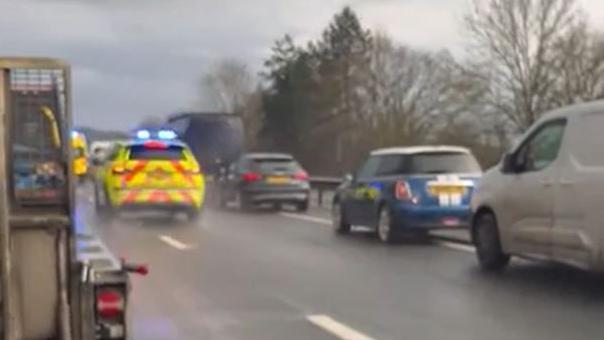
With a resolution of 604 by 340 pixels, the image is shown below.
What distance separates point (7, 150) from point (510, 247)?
8456 millimetres

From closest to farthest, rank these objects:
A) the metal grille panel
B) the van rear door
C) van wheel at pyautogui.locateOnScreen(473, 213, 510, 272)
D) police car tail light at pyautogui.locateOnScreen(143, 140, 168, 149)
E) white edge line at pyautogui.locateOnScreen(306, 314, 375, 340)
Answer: the metal grille panel < white edge line at pyautogui.locateOnScreen(306, 314, 375, 340) < the van rear door < van wheel at pyautogui.locateOnScreen(473, 213, 510, 272) < police car tail light at pyautogui.locateOnScreen(143, 140, 168, 149)

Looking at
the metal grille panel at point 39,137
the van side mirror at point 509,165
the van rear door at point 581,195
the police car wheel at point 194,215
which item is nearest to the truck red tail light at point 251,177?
the police car wheel at point 194,215

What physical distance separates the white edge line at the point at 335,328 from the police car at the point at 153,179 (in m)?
13.7

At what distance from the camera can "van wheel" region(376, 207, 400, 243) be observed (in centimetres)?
1743

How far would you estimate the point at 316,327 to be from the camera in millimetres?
9438

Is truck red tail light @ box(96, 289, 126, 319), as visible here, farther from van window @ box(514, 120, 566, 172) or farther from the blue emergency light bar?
the blue emergency light bar

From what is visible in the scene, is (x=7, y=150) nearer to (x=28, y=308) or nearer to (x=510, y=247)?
(x=28, y=308)

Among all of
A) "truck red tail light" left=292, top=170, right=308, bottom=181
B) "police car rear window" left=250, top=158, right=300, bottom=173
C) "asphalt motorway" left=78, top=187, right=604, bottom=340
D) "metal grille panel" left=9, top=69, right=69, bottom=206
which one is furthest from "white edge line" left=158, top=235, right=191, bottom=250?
"metal grille panel" left=9, top=69, right=69, bottom=206

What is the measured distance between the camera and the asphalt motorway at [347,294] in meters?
9.30

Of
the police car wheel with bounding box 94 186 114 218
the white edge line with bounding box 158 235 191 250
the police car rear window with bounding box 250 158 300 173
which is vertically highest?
the police car rear window with bounding box 250 158 300 173

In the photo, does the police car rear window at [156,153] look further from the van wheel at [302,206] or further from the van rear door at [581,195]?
the van rear door at [581,195]

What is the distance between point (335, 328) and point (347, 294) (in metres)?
2.27

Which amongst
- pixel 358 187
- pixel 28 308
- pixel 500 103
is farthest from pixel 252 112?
pixel 28 308

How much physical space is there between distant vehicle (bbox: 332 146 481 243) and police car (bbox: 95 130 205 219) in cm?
623
